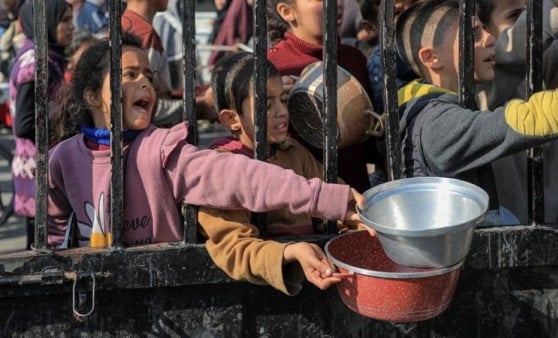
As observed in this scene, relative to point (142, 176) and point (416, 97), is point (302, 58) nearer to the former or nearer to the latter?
point (416, 97)

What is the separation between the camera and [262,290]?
9.93 ft

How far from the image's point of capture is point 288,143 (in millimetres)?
3176

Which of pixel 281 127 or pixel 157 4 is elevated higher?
pixel 157 4

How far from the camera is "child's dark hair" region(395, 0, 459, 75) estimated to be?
127 inches

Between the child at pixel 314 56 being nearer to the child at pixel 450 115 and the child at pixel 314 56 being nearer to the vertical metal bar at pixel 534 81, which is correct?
the child at pixel 450 115

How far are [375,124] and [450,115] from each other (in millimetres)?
338

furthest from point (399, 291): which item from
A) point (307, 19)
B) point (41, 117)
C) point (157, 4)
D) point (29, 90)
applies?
point (29, 90)

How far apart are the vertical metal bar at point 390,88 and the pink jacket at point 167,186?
24cm

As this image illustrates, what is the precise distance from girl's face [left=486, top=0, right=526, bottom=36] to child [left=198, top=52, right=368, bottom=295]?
1.09m

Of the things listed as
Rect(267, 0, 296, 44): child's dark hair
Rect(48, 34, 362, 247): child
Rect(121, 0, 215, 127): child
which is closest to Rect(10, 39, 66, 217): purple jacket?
Rect(121, 0, 215, 127): child

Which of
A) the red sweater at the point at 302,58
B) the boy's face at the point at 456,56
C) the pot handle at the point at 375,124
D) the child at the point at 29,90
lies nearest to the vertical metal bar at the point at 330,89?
the pot handle at the point at 375,124

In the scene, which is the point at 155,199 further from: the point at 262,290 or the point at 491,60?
the point at 491,60

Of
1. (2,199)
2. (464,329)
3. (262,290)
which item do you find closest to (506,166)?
(464,329)

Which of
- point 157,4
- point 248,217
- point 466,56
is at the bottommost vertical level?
point 248,217
